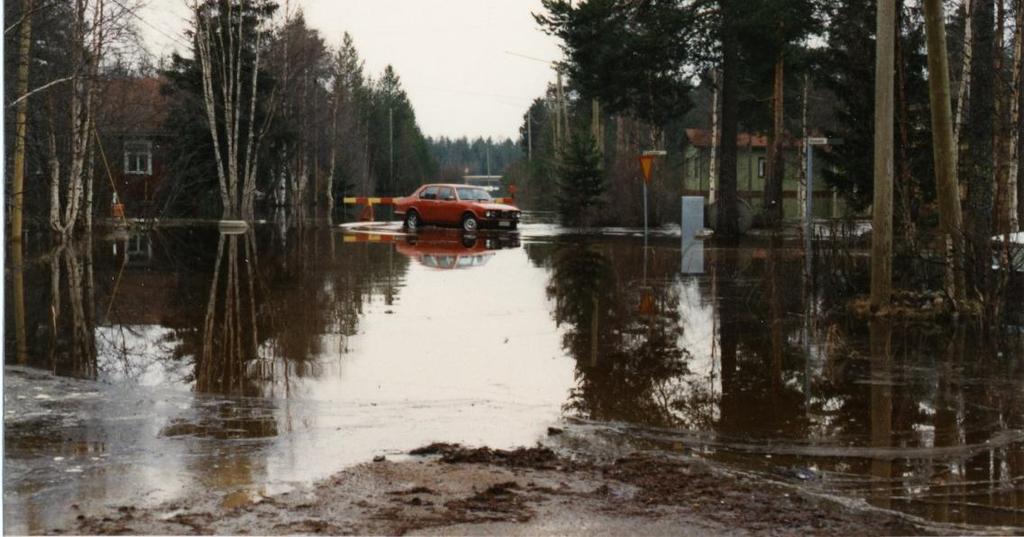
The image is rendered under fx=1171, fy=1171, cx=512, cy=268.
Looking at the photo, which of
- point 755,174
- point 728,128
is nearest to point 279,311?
point 728,128

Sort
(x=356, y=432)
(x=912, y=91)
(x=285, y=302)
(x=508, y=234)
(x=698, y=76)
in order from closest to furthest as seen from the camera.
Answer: (x=356, y=432)
(x=285, y=302)
(x=912, y=91)
(x=698, y=76)
(x=508, y=234)

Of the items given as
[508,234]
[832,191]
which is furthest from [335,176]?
[832,191]

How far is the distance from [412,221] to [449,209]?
1036 mm

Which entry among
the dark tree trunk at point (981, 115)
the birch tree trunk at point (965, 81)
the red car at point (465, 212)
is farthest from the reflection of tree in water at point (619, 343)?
the red car at point (465, 212)

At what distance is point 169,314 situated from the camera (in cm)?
1130

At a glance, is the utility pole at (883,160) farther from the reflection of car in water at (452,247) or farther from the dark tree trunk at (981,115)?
the reflection of car in water at (452,247)

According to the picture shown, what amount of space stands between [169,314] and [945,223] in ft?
24.1

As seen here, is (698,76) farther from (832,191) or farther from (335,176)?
(335,176)

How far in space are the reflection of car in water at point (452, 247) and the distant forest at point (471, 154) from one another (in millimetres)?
8880

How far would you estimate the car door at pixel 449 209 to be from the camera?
28.3 metres

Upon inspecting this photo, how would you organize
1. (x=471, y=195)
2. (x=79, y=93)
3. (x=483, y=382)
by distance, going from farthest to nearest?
(x=471, y=195) < (x=79, y=93) < (x=483, y=382)

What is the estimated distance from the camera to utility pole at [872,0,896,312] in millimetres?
10258

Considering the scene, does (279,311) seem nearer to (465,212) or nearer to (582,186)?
(582,186)

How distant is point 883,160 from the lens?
10.6 meters
